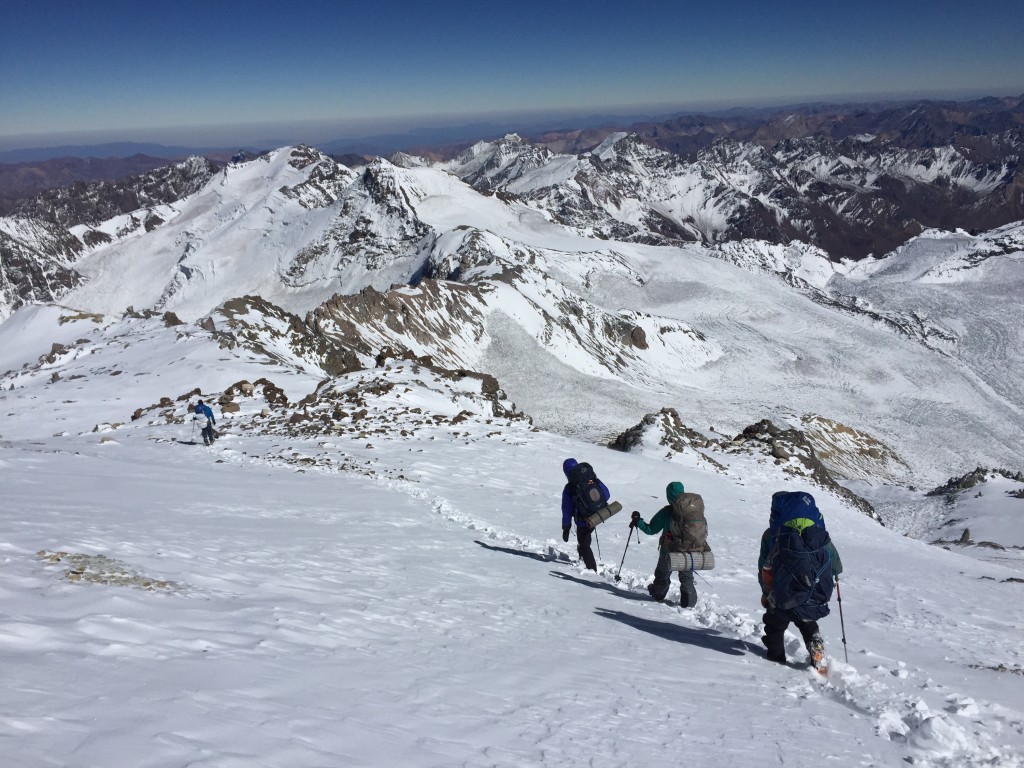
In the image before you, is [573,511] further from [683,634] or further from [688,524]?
[683,634]

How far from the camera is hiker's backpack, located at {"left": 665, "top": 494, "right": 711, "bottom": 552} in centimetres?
922

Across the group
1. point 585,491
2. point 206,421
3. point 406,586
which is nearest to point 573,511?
point 585,491

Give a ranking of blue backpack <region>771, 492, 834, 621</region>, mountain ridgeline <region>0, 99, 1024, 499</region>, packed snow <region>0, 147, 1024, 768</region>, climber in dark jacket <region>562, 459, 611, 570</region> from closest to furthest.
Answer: packed snow <region>0, 147, 1024, 768</region>, blue backpack <region>771, 492, 834, 621</region>, climber in dark jacket <region>562, 459, 611, 570</region>, mountain ridgeline <region>0, 99, 1024, 499</region>

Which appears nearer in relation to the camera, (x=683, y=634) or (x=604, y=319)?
(x=683, y=634)

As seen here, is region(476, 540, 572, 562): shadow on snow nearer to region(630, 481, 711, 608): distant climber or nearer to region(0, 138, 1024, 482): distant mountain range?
region(630, 481, 711, 608): distant climber

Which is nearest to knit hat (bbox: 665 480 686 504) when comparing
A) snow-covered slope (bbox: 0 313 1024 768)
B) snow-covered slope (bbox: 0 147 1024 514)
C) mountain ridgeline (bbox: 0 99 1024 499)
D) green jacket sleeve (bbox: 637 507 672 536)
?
green jacket sleeve (bbox: 637 507 672 536)

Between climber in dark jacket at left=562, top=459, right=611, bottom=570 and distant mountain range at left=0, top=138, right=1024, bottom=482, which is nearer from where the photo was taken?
climber in dark jacket at left=562, top=459, right=611, bottom=570

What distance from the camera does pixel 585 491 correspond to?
11281mm

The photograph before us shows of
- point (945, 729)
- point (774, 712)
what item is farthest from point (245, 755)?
point (945, 729)

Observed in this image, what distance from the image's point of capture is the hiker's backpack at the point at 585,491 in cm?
1127

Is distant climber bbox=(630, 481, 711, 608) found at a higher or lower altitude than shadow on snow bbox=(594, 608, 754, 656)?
higher

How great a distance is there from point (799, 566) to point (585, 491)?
14.7 feet

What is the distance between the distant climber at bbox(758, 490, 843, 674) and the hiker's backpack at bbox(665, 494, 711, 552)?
5.11ft

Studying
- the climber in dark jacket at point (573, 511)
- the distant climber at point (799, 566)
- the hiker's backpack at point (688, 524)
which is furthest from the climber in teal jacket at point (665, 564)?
the distant climber at point (799, 566)
